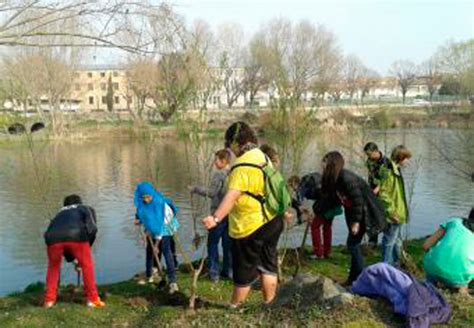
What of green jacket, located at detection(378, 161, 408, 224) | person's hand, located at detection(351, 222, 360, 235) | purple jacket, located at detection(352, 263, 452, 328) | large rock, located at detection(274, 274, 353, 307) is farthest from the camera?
green jacket, located at detection(378, 161, 408, 224)

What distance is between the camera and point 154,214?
7.07 m

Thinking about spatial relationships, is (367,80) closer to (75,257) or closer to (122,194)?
(122,194)

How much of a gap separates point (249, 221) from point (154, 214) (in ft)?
6.71

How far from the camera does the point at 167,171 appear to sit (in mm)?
23359

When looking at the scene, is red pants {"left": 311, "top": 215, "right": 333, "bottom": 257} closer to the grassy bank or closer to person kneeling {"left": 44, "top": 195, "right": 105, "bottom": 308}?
the grassy bank

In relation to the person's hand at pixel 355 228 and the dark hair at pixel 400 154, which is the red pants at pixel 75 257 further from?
the dark hair at pixel 400 154

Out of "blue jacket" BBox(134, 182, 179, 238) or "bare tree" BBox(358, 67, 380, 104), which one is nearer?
"blue jacket" BBox(134, 182, 179, 238)

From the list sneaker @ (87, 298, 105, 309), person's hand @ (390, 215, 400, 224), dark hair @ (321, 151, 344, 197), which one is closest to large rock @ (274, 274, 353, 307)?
dark hair @ (321, 151, 344, 197)

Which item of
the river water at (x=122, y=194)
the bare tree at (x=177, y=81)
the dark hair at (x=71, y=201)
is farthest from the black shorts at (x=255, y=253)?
the river water at (x=122, y=194)

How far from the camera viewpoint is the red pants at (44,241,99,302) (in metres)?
6.44

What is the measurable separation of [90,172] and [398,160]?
18.4m

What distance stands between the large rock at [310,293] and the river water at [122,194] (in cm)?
336

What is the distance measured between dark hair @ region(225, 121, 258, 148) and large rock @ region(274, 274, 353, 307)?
138cm

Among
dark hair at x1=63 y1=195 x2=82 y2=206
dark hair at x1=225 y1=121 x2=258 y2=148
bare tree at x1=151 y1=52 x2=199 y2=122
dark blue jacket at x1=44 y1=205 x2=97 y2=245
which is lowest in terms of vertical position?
dark blue jacket at x1=44 y1=205 x2=97 y2=245
